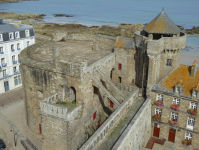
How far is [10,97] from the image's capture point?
36.5 metres

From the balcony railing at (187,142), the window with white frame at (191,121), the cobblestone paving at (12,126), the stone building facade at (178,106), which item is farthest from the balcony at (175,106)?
the cobblestone paving at (12,126)

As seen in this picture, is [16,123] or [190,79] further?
[16,123]

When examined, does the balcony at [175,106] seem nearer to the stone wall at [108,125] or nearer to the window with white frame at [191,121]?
the window with white frame at [191,121]

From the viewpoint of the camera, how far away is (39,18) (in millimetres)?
124562

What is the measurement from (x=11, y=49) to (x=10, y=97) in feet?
28.4

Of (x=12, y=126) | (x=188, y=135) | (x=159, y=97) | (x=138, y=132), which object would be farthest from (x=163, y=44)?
(x=12, y=126)

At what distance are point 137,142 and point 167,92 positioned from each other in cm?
639

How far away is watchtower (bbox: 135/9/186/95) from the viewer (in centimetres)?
2266

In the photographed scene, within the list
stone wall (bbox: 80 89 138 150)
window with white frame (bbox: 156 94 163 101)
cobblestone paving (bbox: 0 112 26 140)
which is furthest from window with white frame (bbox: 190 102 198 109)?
cobblestone paving (bbox: 0 112 26 140)

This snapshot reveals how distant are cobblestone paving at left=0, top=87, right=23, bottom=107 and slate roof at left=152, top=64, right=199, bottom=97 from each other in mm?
24302

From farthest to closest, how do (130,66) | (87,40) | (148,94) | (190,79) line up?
(87,40) < (130,66) < (148,94) < (190,79)

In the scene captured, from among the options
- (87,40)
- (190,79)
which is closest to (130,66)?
(190,79)

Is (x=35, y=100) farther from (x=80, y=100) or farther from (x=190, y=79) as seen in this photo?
(x=190, y=79)

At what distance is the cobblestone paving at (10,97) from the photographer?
114ft
